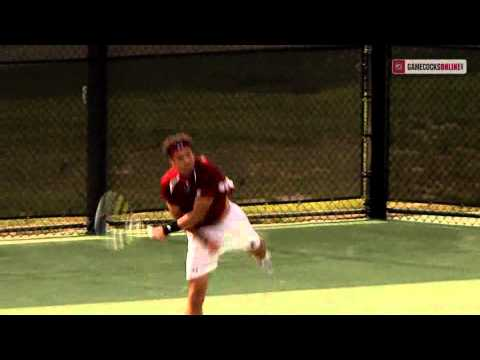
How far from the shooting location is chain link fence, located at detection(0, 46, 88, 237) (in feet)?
49.0

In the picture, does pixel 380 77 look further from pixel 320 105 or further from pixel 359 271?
pixel 320 105

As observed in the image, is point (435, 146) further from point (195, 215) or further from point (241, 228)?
point (195, 215)

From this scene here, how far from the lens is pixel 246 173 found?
56.1 feet

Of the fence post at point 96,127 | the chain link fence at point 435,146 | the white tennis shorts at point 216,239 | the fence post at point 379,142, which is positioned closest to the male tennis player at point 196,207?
the white tennis shorts at point 216,239

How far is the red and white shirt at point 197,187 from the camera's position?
748 centimetres

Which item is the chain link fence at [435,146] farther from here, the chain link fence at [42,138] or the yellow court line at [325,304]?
the chain link fence at [42,138]

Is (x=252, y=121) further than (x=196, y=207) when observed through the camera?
Yes

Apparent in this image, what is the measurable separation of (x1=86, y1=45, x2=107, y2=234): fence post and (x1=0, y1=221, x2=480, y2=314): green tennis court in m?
0.62

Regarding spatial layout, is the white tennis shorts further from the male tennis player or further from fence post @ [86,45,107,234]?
fence post @ [86,45,107,234]

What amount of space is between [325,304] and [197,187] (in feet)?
5.69

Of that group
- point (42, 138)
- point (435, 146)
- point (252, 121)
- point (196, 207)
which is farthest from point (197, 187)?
point (252, 121)

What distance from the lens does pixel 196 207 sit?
7473 millimetres

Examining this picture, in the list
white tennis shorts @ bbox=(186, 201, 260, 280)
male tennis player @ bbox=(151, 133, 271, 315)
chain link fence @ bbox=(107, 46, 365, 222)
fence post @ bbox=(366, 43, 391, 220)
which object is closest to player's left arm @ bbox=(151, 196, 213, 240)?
male tennis player @ bbox=(151, 133, 271, 315)

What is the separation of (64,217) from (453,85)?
11233mm
